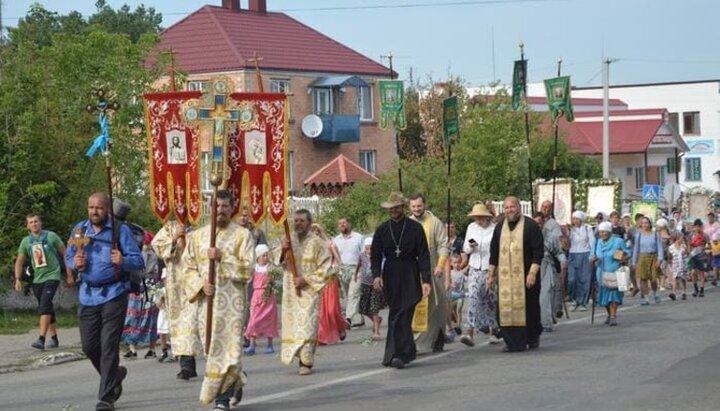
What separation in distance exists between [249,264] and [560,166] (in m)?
40.8

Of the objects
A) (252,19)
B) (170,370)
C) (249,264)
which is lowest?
(170,370)

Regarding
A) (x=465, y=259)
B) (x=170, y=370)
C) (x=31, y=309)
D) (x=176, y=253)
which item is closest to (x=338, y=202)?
(x=31, y=309)

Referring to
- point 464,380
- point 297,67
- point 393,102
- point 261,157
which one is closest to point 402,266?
point 464,380

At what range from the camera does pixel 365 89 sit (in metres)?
56.8

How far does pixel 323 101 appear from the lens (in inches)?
2152

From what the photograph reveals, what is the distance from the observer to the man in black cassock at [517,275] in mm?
16625

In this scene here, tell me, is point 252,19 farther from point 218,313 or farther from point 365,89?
point 218,313

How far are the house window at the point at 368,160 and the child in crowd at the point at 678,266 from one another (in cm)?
2836

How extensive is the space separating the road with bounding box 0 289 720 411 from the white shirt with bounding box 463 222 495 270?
3.79 feet

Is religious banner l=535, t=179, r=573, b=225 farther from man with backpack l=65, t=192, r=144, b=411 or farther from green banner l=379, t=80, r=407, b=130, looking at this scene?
man with backpack l=65, t=192, r=144, b=411

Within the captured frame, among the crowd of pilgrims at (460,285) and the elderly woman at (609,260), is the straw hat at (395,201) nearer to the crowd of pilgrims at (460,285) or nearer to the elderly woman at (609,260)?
the crowd of pilgrims at (460,285)

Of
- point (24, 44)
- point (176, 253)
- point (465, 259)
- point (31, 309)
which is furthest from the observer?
point (24, 44)

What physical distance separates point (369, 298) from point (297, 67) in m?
32.9

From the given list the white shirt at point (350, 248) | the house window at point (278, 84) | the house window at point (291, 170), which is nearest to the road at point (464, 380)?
the white shirt at point (350, 248)
